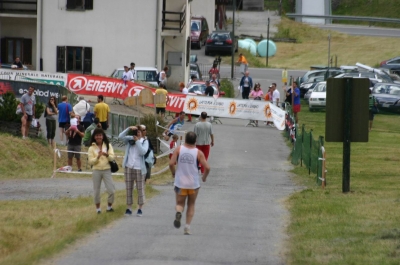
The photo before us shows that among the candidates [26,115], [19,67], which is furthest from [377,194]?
[19,67]

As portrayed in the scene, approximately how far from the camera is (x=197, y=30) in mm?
66312

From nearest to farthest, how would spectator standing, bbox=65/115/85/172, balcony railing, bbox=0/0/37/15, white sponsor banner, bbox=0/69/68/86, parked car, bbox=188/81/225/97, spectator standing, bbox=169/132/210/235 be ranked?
spectator standing, bbox=169/132/210/235, spectator standing, bbox=65/115/85/172, white sponsor banner, bbox=0/69/68/86, parked car, bbox=188/81/225/97, balcony railing, bbox=0/0/37/15

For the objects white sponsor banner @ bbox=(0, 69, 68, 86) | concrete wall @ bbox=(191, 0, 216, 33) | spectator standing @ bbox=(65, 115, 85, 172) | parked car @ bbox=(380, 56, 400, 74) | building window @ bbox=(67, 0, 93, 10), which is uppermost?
concrete wall @ bbox=(191, 0, 216, 33)

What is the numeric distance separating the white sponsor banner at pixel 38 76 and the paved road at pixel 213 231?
53.5 ft

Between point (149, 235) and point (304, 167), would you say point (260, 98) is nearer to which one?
point (304, 167)

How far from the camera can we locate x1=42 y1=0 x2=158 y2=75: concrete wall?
4719 centimetres

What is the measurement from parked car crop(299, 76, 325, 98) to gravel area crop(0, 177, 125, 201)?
27.2m

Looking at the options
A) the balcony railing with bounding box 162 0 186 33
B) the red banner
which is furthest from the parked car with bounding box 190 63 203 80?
the red banner

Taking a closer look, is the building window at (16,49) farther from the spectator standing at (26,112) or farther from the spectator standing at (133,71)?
the spectator standing at (26,112)

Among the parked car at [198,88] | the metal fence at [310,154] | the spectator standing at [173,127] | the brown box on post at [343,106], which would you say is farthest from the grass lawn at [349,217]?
the parked car at [198,88]

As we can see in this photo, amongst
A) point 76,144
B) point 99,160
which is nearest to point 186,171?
point 99,160

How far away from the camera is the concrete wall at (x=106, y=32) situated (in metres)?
47.2

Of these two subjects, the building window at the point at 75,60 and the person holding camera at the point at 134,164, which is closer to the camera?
the person holding camera at the point at 134,164

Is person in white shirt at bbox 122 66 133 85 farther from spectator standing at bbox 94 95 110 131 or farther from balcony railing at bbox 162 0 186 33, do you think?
spectator standing at bbox 94 95 110 131
